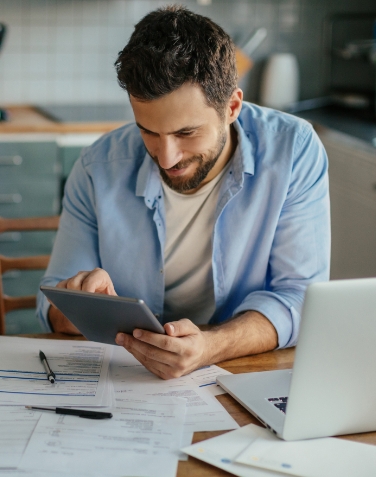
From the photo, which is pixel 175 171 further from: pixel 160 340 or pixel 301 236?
pixel 160 340

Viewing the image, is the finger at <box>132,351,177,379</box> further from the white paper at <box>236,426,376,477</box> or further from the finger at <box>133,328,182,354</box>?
the white paper at <box>236,426,376,477</box>

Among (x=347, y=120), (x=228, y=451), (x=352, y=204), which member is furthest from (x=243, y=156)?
(x=347, y=120)

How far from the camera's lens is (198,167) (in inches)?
60.0

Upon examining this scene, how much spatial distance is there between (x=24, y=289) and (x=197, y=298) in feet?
5.21

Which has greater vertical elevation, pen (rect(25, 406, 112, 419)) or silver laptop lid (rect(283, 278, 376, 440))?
silver laptop lid (rect(283, 278, 376, 440))

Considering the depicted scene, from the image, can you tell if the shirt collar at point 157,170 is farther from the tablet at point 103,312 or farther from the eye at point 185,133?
the tablet at point 103,312

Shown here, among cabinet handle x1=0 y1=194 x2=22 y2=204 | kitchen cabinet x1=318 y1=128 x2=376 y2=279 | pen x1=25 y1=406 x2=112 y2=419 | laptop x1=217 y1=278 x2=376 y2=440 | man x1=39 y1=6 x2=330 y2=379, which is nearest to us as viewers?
laptop x1=217 y1=278 x2=376 y2=440

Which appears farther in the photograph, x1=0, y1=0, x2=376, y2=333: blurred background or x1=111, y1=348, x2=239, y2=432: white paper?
x1=0, y1=0, x2=376, y2=333: blurred background

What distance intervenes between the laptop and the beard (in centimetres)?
61

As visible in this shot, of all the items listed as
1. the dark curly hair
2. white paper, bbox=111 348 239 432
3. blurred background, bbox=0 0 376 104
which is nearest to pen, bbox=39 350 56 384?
white paper, bbox=111 348 239 432

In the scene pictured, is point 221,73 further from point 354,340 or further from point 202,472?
point 202,472

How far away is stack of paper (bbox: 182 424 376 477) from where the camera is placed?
3.14 ft

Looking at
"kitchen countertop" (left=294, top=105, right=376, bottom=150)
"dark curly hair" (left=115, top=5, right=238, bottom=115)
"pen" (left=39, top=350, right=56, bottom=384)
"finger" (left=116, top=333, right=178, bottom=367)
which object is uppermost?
"dark curly hair" (left=115, top=5, right=238, bottom=115)

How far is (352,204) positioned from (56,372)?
208cm
